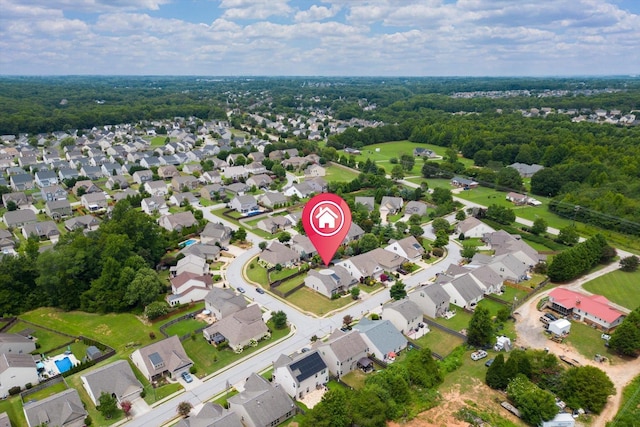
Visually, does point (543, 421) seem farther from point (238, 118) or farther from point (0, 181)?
point (238, 118)

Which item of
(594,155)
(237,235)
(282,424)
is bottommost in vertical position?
(282,424)

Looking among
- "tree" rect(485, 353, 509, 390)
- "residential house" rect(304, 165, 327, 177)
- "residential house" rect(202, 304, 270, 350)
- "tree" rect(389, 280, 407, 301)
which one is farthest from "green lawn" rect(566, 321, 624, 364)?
"residential house" rect(304, 165, 327, 177)

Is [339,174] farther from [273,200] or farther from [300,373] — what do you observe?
[300,373]

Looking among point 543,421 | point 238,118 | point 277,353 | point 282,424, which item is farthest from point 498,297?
point 238,118

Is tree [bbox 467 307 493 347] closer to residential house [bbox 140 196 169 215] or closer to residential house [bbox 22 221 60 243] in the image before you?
residential house [bbox 140 196 169 215]

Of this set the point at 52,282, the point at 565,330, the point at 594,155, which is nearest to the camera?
the point at 565,330

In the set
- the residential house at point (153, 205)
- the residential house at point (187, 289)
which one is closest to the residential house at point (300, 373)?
the residential house at point (187, 289)
